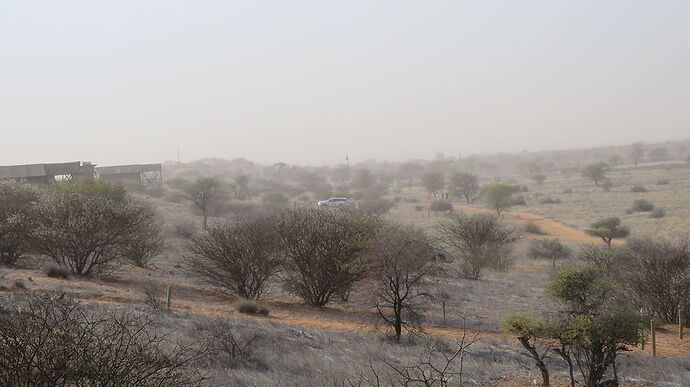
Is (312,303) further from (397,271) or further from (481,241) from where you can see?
(481,241)

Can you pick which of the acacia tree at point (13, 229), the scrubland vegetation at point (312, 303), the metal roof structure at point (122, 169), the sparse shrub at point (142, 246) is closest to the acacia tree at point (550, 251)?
the scrubland vegetation at point (312, 303)

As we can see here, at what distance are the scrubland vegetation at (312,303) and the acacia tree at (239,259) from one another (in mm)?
71

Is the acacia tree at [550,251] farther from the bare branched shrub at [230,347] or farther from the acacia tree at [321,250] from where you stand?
the bare branched shrub at [230,347]

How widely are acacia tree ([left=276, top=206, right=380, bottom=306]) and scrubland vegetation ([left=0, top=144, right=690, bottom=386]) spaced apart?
0.07m

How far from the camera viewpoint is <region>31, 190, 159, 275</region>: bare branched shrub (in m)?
22.7

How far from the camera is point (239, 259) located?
2192 cm

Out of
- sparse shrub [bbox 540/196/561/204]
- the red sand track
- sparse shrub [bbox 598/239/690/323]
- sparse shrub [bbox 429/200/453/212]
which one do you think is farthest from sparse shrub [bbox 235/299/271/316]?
sparse shrub [bbox 540/196/561/204]

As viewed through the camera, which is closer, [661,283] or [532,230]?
[661,283]

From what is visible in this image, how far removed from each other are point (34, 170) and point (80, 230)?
95.7ft

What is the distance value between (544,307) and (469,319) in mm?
3950

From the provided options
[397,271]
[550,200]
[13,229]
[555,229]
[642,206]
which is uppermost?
[13,229]

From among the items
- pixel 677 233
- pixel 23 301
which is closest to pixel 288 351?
pixel 23 301

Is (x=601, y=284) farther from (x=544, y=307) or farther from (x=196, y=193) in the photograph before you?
(x=196, y=193)

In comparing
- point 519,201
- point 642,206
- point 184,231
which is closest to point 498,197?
point 519,201
